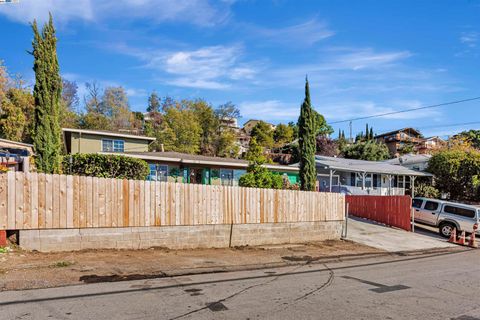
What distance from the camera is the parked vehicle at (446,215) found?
2042 cm

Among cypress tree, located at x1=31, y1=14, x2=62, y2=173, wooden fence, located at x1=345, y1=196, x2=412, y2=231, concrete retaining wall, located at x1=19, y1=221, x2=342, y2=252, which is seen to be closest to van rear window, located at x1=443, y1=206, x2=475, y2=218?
wooden fence, located at x1=345, y1=196, x2=412, y2=231

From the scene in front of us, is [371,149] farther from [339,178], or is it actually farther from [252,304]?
[252,304]

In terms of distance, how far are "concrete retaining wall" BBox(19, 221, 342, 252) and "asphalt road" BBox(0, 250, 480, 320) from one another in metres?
2.85

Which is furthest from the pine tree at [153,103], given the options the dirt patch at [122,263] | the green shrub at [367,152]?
the dirt patch at [122,263]

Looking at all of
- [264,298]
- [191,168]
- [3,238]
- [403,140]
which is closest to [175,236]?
[3,238]

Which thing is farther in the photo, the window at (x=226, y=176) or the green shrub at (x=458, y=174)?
the green shrub at (x=458, y=174)

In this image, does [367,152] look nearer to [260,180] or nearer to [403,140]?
[260,180]

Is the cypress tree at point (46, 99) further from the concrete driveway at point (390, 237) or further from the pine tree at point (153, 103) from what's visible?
the pine tree at point (153, 103)

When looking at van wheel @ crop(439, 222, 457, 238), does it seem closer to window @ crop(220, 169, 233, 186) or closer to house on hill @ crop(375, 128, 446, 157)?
window @ crop(220, 169, 233, 186)

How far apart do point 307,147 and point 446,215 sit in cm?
838

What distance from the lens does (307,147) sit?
20.5 meters

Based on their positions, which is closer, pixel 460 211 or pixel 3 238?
pixel 3 238

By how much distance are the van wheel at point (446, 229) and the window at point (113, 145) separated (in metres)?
23.9

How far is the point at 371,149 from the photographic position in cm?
5162
